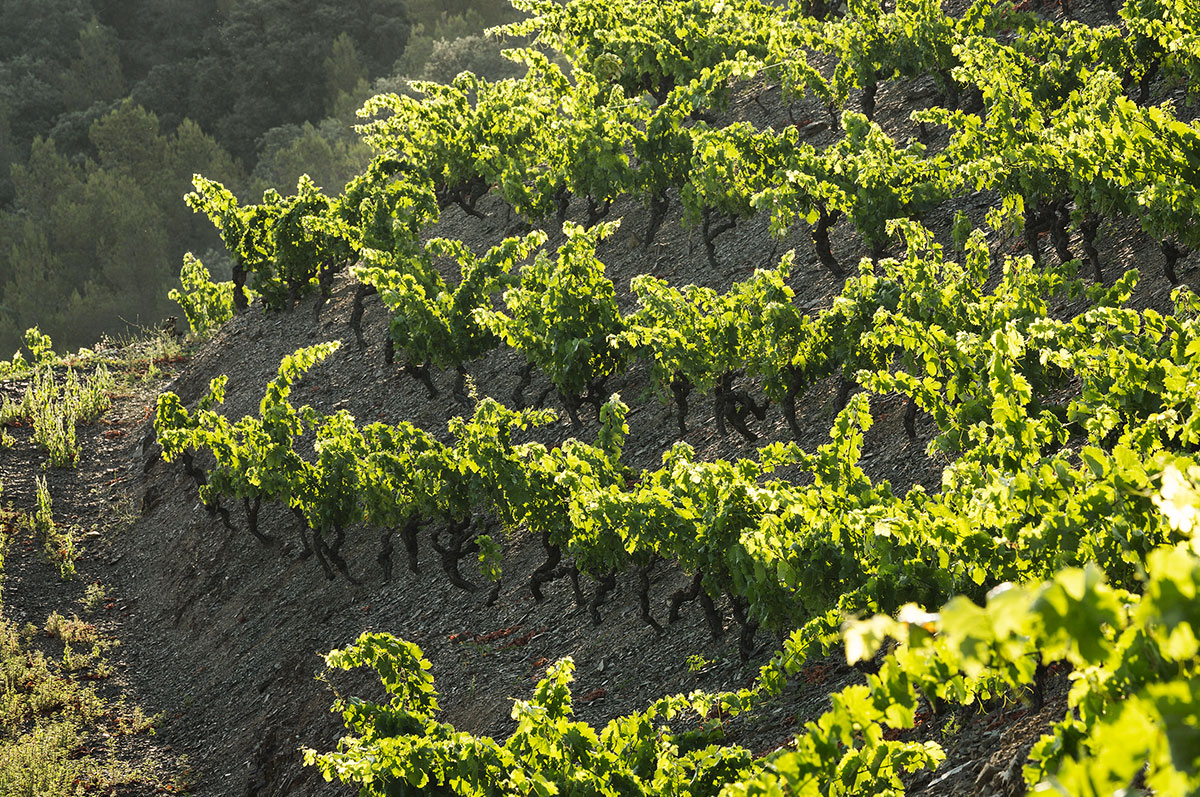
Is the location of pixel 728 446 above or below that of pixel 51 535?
below

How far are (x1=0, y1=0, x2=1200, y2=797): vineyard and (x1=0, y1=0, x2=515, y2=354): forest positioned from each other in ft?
60.9

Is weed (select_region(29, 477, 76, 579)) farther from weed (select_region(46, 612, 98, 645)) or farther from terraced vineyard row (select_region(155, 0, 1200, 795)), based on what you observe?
terraced vineyard row (select_region(155, 0, 1200, 795))

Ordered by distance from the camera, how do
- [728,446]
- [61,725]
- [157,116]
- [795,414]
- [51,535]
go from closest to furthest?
1. [795,414]
2. [728,446]
3. [61,725]
4. [51,535]
5. [157,116]

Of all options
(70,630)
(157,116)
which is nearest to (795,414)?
(70,630)

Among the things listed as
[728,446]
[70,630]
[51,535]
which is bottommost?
[728,446]

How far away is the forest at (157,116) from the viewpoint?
33438 millimetres

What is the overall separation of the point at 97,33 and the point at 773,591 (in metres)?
41.0

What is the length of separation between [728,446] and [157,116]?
34245 mm

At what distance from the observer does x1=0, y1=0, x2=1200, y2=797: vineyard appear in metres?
3.99

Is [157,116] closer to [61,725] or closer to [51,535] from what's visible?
[51,535]

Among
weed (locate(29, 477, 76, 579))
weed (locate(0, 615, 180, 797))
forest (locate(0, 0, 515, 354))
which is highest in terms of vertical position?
forest (locate(0, 0, 515, 354))

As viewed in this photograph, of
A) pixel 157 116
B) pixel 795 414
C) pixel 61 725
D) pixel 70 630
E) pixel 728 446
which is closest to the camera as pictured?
pixel 795 414

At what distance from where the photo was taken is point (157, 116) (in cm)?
3725

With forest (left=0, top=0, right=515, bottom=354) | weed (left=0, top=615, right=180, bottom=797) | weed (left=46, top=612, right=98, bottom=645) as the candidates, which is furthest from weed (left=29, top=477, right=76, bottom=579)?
forest (left=0, top=0, right=515, bottom=354)
